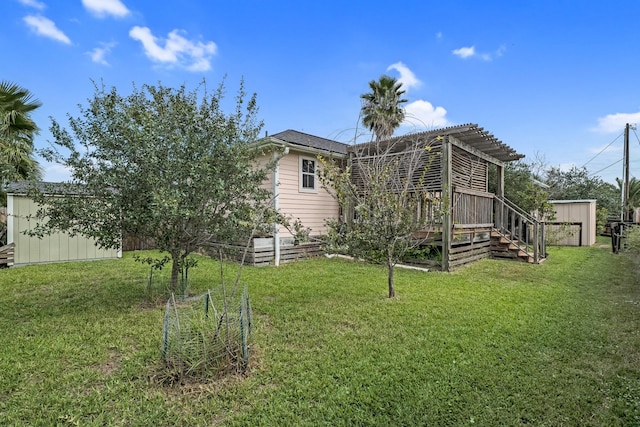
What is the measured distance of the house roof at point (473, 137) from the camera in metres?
7.71

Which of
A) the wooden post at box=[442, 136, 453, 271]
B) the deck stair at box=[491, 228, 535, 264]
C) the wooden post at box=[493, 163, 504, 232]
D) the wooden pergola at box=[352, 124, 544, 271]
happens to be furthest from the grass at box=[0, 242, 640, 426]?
the wooden post at box=[493, 163, 504, 232]

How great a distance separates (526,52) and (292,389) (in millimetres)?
11648

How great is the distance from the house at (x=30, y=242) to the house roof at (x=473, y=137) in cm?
780

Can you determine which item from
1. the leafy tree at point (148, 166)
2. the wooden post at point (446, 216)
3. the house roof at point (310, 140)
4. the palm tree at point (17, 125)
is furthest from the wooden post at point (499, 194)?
the palm tree at point (17, 125)

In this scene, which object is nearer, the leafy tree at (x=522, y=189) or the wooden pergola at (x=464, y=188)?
the wooden pergola at (x=464, y=188)

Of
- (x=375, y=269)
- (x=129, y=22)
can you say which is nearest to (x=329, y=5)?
(x=129, y=22)

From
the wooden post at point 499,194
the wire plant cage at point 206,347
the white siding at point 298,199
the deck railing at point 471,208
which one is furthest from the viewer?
the wooden post at point 499,194

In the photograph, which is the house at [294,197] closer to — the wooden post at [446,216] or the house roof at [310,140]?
the house roof at [310,140]

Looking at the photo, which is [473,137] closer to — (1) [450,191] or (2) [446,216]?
(1) [450,191]

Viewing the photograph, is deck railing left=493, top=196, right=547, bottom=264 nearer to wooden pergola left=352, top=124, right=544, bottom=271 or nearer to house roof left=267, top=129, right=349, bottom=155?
wooden pergola left=352, top=124, right=544, bottom=271

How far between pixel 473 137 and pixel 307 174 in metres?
4.54

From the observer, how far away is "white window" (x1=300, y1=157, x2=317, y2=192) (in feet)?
31.0

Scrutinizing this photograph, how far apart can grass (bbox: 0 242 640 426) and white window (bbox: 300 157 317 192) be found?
14.0ft

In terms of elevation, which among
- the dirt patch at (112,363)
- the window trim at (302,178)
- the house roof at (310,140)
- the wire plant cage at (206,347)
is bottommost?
the dirt patch at (112,363)
